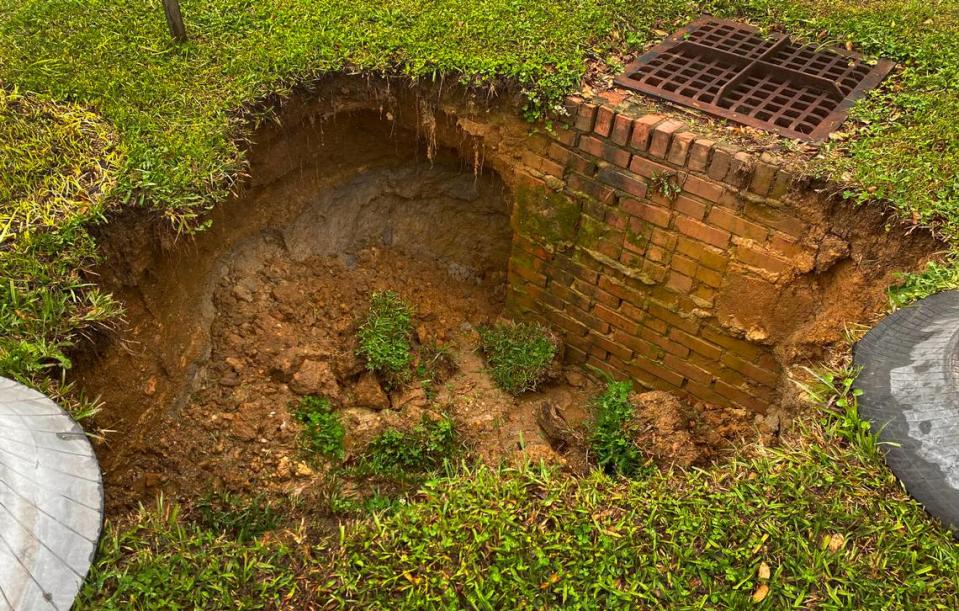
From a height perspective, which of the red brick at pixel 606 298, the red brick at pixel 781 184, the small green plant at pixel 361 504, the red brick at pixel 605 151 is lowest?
the small green plant at pixel 361 504

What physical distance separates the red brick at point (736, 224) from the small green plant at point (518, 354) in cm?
121

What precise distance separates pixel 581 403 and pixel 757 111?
1.78m

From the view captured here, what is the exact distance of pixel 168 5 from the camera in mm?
3498

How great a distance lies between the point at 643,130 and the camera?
325 cm

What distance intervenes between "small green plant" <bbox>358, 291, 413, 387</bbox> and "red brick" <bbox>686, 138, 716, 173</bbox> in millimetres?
1704

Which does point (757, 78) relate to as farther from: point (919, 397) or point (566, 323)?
point (919, 397)

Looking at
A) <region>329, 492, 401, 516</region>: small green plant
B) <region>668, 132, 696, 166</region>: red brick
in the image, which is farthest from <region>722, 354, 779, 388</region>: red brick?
<region>329, 492, 401, 516</region>: small green plant

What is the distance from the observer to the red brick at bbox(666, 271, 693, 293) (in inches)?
139

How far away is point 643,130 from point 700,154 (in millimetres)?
279

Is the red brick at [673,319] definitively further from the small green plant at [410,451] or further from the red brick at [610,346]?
the small green plant at [410,451]

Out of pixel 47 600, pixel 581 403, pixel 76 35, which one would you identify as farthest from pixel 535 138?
pixel 47 600

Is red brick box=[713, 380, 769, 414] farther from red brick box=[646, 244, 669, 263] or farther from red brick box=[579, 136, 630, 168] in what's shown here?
red brick box=[579, 136, 630, 168]

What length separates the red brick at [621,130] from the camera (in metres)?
3.28

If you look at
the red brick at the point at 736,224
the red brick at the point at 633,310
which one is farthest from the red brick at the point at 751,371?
the red brick at the point at 736,224
